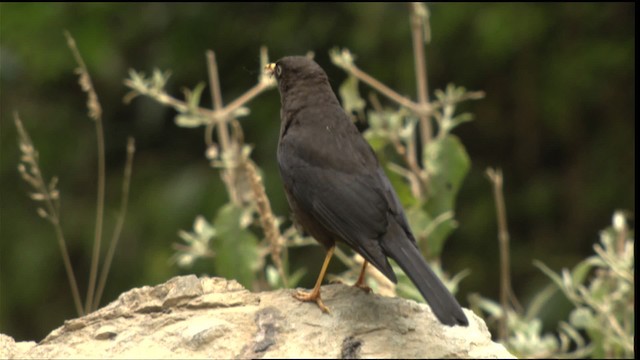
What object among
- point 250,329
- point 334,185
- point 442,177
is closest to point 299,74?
point 334,185

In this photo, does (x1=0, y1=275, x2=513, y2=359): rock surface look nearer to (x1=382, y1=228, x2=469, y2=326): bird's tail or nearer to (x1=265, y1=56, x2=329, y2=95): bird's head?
(x1=382, y1=228, x2=469, y2=326): bird's tail

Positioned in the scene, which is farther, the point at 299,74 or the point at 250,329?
the point at 299,74

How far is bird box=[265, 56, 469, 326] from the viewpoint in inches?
148

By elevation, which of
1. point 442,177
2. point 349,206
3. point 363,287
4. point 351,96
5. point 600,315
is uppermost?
point 351,96

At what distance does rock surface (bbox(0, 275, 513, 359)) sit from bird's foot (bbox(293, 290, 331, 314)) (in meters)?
0.02

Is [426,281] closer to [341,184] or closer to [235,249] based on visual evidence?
[341,184]

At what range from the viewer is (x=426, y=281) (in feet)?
11.7

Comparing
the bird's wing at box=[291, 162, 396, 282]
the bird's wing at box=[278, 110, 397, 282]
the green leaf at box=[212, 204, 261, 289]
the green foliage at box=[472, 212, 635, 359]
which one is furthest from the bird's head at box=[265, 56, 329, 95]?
the green foliage at box=[472, 212, 635, 359]

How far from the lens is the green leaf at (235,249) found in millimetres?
5172

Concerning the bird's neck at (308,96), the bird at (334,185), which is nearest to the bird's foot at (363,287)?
the bird at (334,185)

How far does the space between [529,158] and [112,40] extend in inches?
115

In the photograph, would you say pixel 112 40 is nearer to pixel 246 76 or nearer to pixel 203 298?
pixel 246 76

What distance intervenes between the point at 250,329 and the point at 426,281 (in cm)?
58

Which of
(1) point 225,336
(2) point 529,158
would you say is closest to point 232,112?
(1) point 225,336
